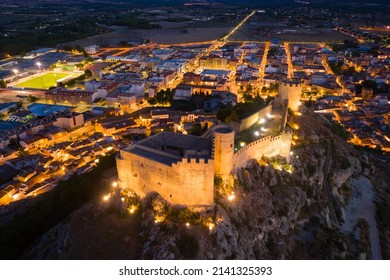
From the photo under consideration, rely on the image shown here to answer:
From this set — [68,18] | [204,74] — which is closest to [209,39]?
[204,74]

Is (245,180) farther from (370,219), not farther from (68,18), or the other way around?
(68,18)

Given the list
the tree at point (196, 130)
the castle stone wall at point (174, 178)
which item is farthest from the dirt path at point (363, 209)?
the tree at point (196, 130)

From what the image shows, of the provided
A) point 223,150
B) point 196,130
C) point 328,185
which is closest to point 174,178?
point 223,150

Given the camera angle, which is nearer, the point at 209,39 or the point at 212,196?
the point at 212,196

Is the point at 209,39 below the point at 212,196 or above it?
below

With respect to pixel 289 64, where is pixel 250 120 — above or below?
above

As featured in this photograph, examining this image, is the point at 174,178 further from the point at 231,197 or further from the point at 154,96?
the point at 154,96
